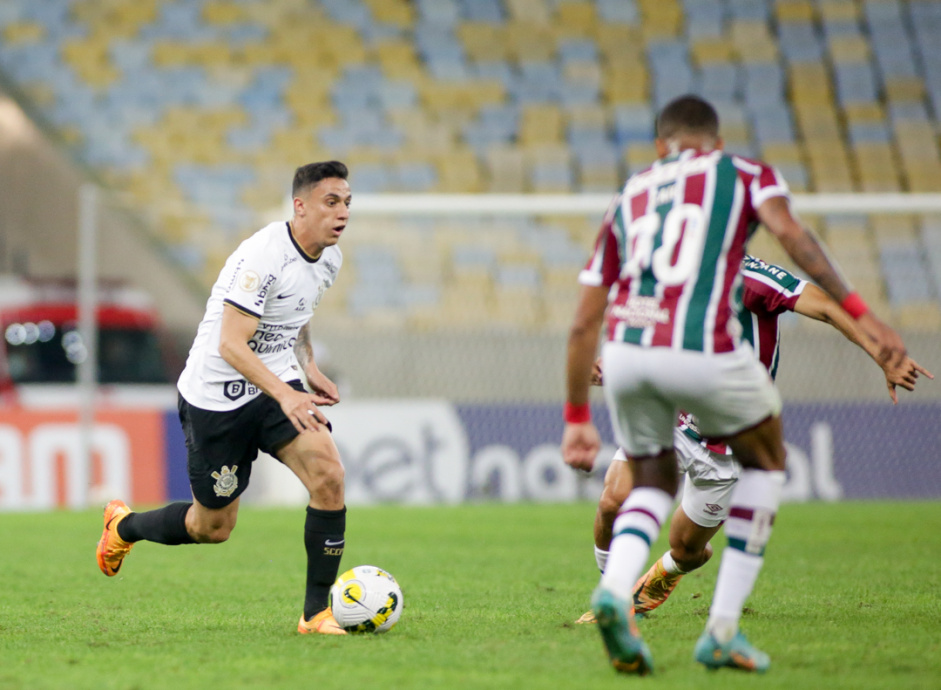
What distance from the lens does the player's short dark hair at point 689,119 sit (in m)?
4.34

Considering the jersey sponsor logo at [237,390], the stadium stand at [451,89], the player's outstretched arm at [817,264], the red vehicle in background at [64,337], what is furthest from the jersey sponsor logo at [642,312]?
the stadium stand at [451,89]

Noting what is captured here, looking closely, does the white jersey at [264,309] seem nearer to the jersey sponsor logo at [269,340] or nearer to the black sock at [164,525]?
the jersey sponsor logo at [269,340]

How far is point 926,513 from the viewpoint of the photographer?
38.1 feet

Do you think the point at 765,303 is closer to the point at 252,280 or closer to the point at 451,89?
the point at 252,280

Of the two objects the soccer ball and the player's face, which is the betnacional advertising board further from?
the soccer ball

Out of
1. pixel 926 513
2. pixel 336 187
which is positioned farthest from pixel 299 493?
pixel 336 187

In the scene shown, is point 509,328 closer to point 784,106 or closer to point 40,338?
point 40,338

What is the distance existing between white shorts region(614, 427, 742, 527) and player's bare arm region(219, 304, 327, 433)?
1572 millimetres

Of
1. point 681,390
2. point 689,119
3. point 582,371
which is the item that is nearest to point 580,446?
point 582,371

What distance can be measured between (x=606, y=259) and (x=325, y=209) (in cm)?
165

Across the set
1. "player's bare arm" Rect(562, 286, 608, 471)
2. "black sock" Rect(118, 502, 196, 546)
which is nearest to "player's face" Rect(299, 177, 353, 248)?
"black sock" Rect(118, 502, 196, 546)

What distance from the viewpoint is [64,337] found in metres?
16.3

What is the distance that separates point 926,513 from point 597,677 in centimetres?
846

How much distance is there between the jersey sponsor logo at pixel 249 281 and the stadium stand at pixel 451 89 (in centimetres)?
1218
